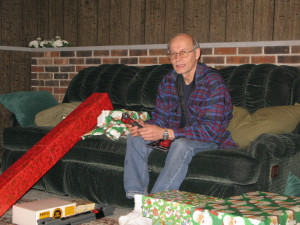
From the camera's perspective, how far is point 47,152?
2799 millimetres

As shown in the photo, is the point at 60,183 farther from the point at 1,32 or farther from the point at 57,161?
the point at 1,32

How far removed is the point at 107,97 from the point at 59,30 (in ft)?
6.08

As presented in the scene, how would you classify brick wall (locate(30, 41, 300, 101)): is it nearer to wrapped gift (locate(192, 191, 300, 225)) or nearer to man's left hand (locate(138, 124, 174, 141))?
man's left hand (locate(138, 124, 174, 141))

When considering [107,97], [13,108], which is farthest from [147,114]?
[13,108]

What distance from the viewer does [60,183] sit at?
122 inches

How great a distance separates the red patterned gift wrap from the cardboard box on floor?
3.33 ft

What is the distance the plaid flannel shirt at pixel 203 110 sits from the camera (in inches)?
95.4

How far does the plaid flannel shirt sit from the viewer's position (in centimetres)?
242

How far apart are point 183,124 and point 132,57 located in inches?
65.0

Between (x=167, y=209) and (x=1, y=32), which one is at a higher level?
(x=1, y=32)

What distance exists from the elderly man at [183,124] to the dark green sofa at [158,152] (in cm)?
11

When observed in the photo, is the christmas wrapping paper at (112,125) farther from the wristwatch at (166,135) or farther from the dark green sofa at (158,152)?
the wristwatch at (166,135)

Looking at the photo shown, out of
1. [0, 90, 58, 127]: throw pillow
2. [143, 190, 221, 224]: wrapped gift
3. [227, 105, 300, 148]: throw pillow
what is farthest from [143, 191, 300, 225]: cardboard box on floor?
[0, 90, 58, 127]: throw pillow

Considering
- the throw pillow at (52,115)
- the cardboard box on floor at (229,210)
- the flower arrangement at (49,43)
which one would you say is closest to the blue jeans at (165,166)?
the cardboard box on floor at (229,210)
